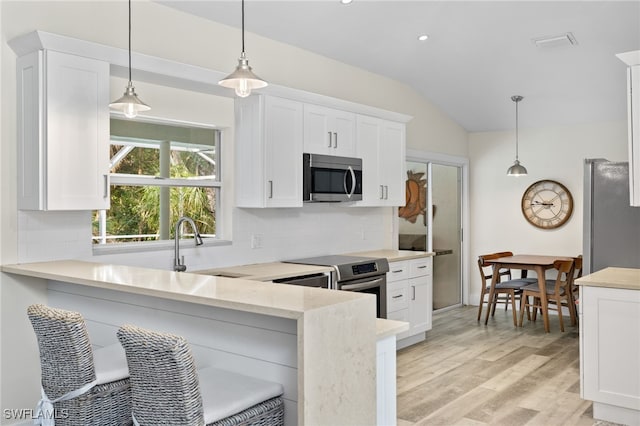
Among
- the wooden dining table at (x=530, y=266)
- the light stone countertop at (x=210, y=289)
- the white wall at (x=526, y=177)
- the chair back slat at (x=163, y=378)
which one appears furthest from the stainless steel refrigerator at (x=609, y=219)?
the chair back slat at (x=163, y=378)

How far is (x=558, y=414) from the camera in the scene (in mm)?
3754

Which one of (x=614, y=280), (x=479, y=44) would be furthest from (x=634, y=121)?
(x=479, y=44)

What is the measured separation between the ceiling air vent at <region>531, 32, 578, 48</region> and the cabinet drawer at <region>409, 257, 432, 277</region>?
236 centimetres

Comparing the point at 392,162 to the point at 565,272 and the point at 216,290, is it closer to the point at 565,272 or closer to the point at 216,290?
the point at 565,272

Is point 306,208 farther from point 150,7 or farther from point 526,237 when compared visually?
point 526,237

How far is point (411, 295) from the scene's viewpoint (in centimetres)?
560

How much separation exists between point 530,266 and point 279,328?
4.91 metres

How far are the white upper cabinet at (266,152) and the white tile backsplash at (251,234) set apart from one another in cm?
29

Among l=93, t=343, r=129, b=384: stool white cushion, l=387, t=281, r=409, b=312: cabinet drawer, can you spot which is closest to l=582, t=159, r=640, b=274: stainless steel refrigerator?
l=387, t=281, r=409, b=312: cabinet drawer

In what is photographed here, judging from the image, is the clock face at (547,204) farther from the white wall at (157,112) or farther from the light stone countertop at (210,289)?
the light stone countertop at (210,289)

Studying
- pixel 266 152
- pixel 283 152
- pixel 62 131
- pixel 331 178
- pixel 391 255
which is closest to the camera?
pixel 62 131

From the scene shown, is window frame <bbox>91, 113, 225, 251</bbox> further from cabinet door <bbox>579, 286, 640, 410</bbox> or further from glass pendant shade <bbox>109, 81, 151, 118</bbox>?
cabinet door <bbox>579, 286, 640, 410</bbox>

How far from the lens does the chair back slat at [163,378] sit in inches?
68.9

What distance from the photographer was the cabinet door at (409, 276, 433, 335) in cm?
561
